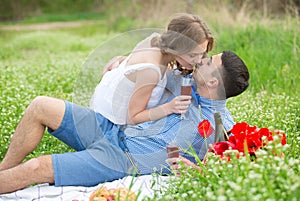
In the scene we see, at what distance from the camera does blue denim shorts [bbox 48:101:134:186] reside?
4.04m

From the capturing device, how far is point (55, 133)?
4.22m

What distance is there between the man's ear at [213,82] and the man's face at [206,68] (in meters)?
0.02

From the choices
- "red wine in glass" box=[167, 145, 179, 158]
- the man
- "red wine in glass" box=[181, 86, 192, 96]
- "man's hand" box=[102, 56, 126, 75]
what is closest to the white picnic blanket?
the man

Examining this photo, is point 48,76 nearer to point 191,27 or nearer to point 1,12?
point 191,27

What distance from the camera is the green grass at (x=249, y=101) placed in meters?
2.78

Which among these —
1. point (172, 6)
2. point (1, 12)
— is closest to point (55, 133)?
point (172, 6)

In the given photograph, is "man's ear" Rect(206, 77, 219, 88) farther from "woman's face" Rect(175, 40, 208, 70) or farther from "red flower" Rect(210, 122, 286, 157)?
"red flower" Rect(210, 122, 286, 157)

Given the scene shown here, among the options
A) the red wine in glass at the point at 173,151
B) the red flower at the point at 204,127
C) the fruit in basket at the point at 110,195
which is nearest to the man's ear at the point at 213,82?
the red flower at the point at 204,127

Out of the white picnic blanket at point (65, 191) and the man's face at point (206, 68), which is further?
the man's face at point (206, 68)

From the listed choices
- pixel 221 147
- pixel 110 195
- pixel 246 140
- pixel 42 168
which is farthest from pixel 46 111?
pixel 246 140

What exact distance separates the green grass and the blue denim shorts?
25.4 inches

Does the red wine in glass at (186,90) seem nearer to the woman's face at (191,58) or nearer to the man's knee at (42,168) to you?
the woman's face at (191,58)

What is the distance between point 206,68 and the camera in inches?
160

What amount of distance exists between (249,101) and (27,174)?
2.87 m
